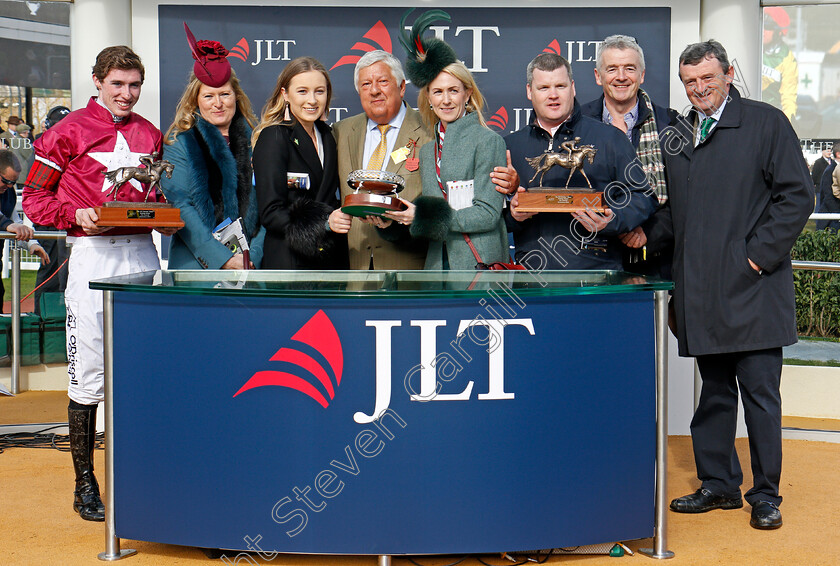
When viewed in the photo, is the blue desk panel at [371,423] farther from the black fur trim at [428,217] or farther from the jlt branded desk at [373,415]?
the black fur trim at [428,217]

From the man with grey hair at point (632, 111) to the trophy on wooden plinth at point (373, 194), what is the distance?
132 centimetres

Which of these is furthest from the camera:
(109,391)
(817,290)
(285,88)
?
(817,290)

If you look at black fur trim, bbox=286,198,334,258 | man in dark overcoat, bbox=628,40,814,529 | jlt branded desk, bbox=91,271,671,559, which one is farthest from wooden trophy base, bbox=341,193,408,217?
man in dark overcoat, bbox=628,40,814,529

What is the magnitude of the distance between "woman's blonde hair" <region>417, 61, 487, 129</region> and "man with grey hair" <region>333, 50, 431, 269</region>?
57 millimetres

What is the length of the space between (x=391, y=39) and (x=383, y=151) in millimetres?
1743

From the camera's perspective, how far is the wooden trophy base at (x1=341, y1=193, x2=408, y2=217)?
12.8ft

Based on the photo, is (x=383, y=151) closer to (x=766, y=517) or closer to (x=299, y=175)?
(x=299, y=175)

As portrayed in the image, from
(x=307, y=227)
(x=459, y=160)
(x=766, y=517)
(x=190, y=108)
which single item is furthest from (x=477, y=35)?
(x=766, y=517)

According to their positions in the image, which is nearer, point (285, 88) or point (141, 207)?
point (141, 207)

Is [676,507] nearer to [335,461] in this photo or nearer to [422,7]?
[335,461]

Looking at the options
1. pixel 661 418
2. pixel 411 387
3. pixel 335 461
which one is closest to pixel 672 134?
pixel 661 418

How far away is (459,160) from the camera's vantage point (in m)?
4.23

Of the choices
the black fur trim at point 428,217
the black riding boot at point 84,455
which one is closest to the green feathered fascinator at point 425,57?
the black fur trim at point 428,217

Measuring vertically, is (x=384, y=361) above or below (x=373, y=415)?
above
